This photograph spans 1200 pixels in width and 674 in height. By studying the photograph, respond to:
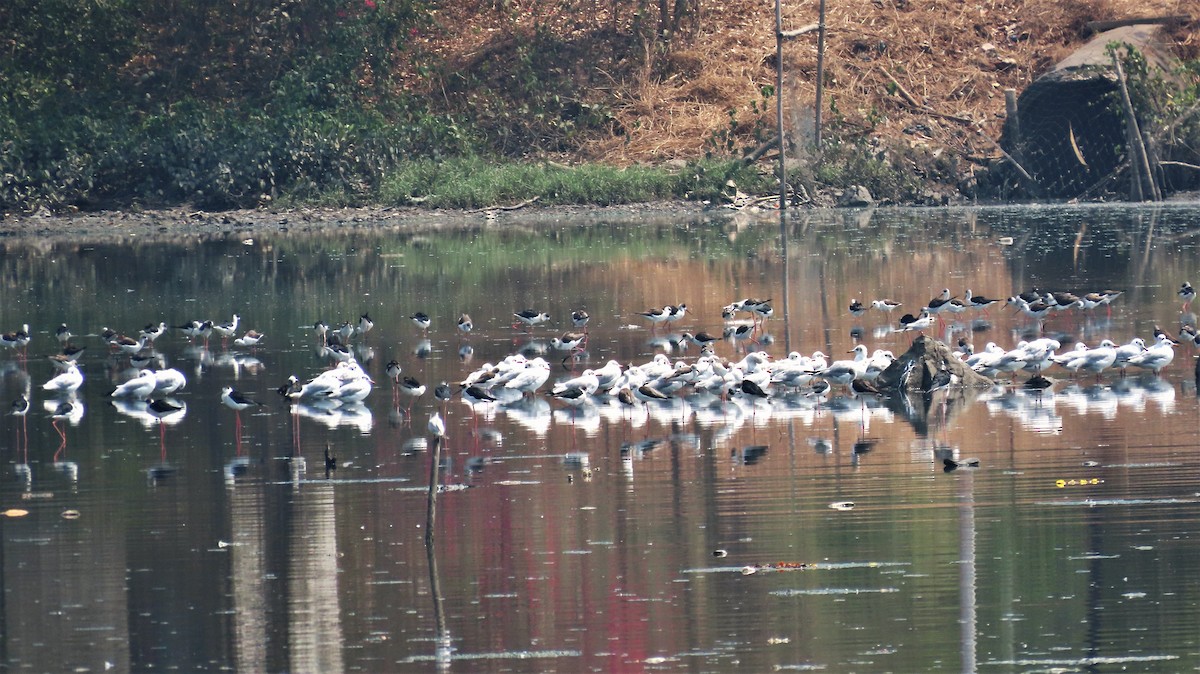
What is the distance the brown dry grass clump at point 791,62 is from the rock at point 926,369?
25921mm

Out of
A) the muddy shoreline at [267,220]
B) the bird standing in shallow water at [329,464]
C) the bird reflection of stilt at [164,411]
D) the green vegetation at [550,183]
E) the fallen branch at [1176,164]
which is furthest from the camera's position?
the green vegetation at [550,183]

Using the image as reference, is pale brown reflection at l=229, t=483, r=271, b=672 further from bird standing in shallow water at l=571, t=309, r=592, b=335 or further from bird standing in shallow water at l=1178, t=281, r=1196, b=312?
bird standing in shallow water at l=1178, t=281, r=1196, b=312

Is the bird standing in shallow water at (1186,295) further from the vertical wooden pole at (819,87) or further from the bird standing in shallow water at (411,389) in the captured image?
the vertical wooden pole at (819,87)

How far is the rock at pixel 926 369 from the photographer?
18.5 meters

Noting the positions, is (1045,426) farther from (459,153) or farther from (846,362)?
(459,153)

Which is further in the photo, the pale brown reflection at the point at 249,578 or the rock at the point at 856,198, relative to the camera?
the rock at the point at 856,198

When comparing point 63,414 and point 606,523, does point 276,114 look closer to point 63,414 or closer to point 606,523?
point 63,414

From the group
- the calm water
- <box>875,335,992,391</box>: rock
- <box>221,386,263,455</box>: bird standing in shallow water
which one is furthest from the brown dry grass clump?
<box>221,386,263,455</box>: bird standing in shallow water

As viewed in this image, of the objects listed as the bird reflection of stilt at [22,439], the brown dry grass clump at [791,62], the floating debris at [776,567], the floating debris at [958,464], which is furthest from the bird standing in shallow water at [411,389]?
the brown dry grass clump at [791,62]

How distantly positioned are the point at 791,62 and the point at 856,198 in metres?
6.54

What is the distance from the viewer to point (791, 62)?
47594mm

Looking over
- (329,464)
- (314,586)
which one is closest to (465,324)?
(329,464)

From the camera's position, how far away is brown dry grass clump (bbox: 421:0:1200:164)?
150 ft

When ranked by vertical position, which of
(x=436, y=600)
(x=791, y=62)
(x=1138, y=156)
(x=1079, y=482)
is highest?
(x=791, y=62)
